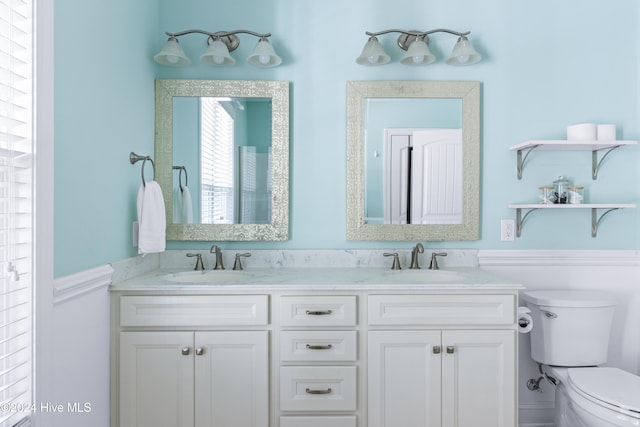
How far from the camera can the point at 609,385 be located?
68.1 inches

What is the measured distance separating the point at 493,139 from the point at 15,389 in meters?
2.22

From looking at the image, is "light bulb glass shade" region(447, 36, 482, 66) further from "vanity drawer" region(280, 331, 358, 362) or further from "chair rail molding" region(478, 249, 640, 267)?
"vanity drawer" region(280, 331, 358, 362)

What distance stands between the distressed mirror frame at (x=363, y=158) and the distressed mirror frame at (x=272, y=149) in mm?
335

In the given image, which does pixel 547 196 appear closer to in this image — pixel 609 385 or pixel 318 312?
pixel 609 385

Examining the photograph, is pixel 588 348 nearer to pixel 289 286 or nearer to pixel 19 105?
pixel 289 286

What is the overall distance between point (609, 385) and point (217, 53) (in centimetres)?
224

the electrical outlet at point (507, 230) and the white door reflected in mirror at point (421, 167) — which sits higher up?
the white door reflected in mirror at point (421, 167)

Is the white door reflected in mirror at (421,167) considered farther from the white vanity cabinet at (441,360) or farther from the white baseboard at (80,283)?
the white baseboard at (80,283)

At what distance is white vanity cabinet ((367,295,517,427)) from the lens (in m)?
1.80

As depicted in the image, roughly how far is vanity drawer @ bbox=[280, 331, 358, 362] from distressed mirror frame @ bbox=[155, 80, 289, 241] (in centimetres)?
61

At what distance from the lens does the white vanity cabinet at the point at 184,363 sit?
177cm

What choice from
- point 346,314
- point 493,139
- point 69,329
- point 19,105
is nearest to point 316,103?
point 493,139

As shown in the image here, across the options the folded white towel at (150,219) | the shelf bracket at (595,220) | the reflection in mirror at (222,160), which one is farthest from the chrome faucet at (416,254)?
the folded white towel at (150,219)

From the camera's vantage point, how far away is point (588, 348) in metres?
1.99
